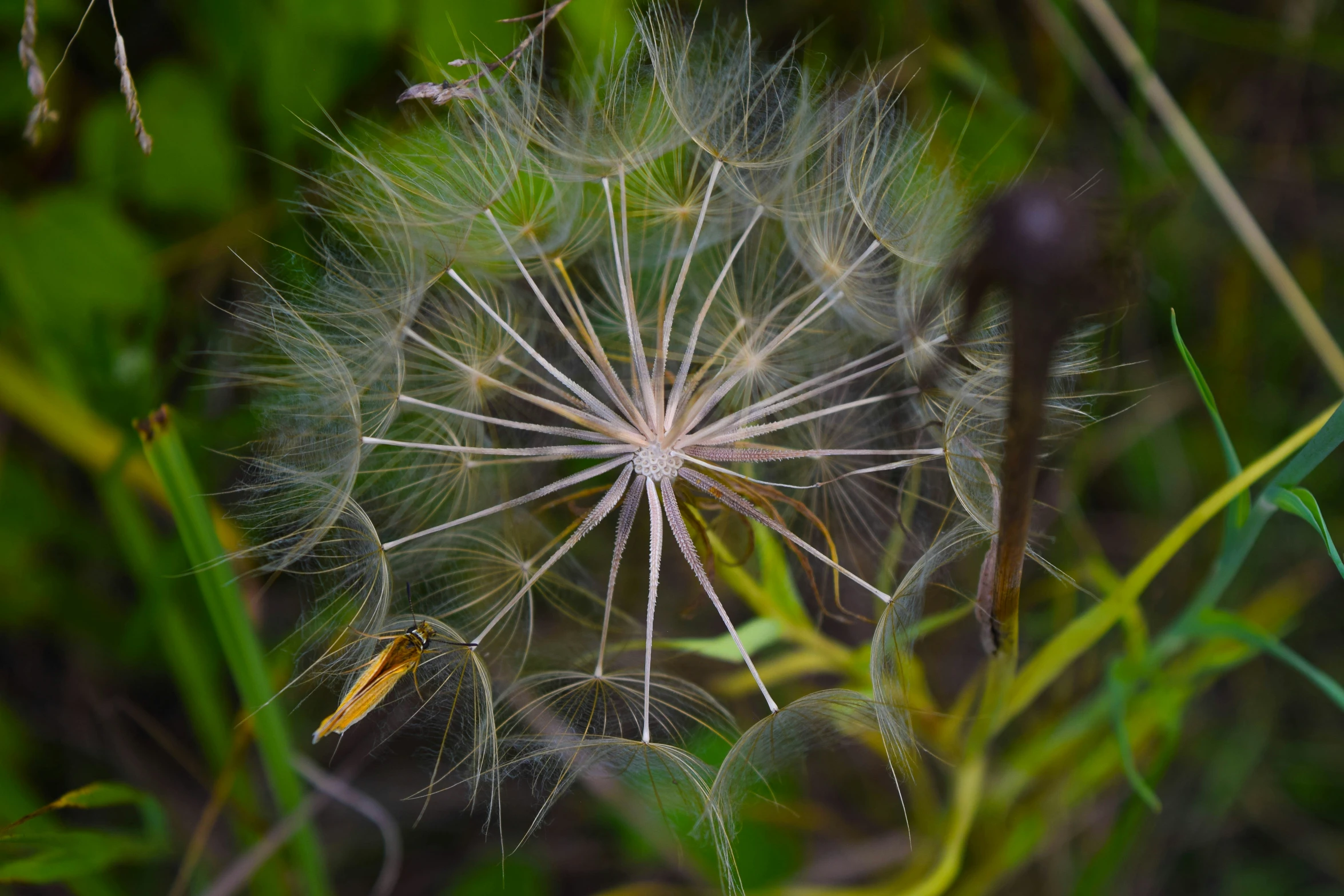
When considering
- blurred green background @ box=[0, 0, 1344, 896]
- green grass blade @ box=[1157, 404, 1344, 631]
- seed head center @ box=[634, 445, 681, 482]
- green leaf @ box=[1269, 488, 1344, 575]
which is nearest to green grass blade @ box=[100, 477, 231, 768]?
blurred green background @ box=[0, 0, 1344, 896]

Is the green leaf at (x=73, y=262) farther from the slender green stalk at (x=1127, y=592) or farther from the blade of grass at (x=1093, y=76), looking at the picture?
the blade of grass at (x=1093, y=76)

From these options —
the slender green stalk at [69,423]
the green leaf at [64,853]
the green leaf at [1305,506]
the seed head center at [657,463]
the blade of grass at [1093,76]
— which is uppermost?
the blade of grass at [1093,76]

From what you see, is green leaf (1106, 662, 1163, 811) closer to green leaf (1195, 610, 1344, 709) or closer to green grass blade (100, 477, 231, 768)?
green leaf (1195, 610, 1344, 709)

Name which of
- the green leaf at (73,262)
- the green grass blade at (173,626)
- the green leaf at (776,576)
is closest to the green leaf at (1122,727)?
the green leaf at (776,576)

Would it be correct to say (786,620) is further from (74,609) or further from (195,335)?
(74,609)

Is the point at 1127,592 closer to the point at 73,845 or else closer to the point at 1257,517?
the point at 1257,517

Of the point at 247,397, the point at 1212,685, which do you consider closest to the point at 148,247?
the point at 247,397
